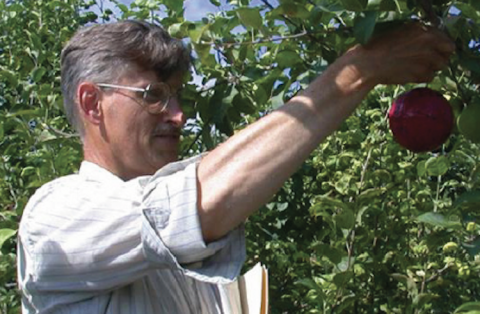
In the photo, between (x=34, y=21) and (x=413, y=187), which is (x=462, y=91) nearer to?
(x=413, y=187)

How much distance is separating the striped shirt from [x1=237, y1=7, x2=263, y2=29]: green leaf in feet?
0.76

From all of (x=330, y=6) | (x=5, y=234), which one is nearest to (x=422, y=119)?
(x=330, y=6)

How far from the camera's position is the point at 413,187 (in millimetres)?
2547

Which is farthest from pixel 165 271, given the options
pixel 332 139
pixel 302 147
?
pixel 332 139

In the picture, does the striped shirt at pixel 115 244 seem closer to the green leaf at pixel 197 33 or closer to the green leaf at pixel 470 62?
the green leaf at pixel 197 33

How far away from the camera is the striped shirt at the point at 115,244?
4.35 feet

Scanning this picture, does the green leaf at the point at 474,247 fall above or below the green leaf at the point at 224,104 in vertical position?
below

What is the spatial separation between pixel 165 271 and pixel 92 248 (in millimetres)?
200

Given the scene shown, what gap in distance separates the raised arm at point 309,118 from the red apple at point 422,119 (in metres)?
0.16

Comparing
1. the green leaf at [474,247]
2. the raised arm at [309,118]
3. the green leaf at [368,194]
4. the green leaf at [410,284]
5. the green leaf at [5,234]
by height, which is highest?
the raised arm at [309,118]

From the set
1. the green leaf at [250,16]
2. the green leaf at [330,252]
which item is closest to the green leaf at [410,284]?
the green leaf at [330,252]

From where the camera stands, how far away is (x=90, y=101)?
1.64 meters

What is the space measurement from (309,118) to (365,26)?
15 centimetres

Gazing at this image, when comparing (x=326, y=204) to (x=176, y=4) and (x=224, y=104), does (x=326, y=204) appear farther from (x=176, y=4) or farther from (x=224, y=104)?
(x=176, y=4)
